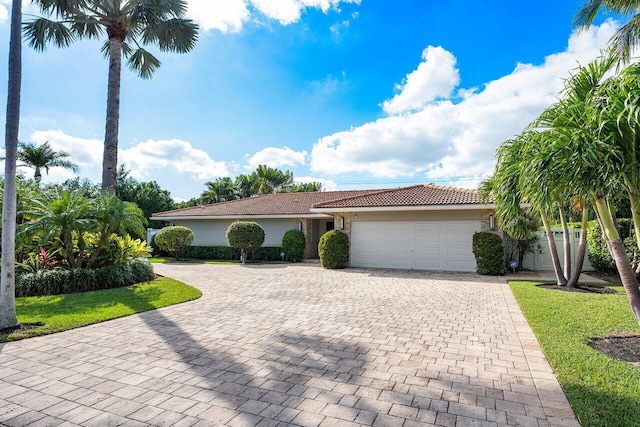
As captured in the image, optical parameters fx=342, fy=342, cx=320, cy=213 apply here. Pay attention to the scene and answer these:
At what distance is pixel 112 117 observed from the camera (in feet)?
44.6

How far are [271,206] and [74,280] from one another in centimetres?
1441

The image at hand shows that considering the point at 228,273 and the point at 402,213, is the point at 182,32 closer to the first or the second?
the point at 228,273

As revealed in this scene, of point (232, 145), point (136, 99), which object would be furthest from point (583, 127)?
point (232, 145)

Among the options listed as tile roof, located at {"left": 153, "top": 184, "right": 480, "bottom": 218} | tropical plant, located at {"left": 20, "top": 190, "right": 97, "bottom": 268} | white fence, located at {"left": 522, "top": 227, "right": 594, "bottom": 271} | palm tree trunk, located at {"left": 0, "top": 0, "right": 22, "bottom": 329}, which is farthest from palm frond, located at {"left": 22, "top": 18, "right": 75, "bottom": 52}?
white fence, located at {"left": 522, "top": 227, "right": 594, "bottom": 271}

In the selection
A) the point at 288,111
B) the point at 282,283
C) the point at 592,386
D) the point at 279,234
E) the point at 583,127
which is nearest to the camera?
the point at 592,386

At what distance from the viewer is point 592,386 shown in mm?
3719

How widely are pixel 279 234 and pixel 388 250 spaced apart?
817 centimetres

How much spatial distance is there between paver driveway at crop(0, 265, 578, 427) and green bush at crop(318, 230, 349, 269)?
8.04 metres

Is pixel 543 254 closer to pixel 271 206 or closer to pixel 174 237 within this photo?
pixel 271 206

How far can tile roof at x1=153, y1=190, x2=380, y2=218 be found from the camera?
2205 centimetres

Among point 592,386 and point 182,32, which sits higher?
point 182,32

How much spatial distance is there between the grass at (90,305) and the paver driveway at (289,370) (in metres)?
0.47

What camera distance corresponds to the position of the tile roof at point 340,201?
15561 millimetres

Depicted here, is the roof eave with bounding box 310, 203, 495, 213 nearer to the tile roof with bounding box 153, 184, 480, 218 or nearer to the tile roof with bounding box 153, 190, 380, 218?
the tile roof with bounding box 153, 184, 480, 218
